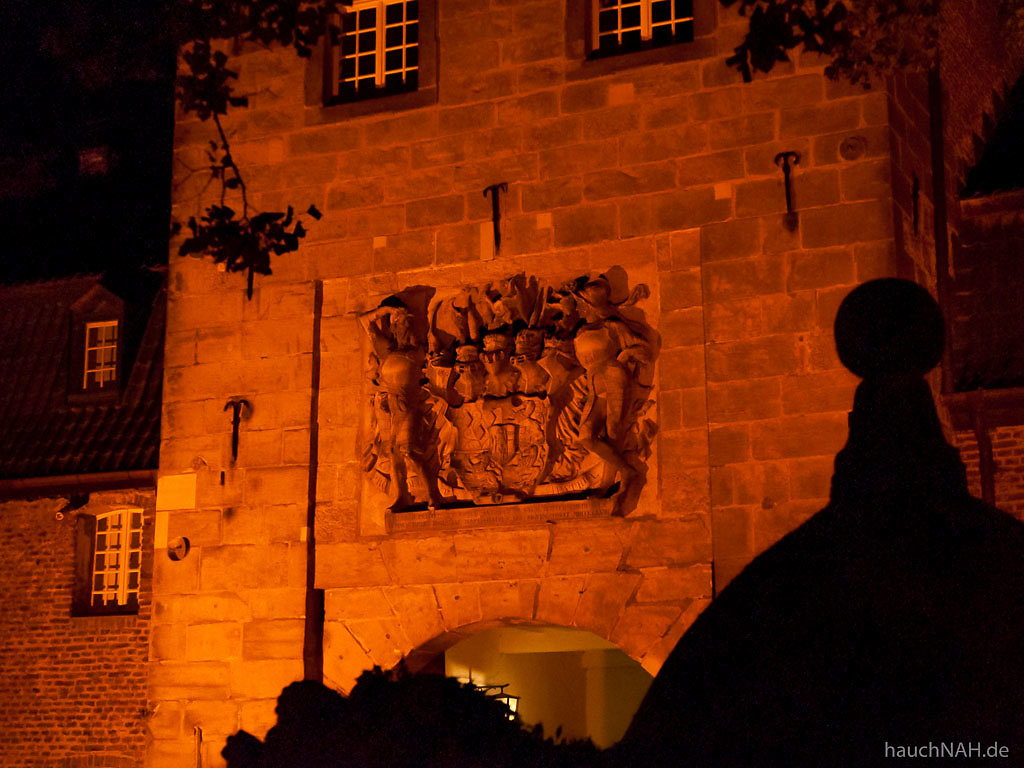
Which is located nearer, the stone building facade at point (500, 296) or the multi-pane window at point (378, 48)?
the stone building facade at point (500, 296)

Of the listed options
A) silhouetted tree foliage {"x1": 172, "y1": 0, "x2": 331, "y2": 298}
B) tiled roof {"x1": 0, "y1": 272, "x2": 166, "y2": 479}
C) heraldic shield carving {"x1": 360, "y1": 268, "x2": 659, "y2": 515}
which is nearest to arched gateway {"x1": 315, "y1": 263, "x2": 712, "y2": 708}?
heraldic shield carving {"x1": 360, "y1": 268, "x2": 659, "y2": 515}

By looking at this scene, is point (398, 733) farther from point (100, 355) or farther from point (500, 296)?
point (100, 355)

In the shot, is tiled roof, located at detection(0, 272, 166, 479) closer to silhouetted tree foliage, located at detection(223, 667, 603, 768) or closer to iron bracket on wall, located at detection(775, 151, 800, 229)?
silhouetted tree foliage, located at detection(223, 667, 603, 768)

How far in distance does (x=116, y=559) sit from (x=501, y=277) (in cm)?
706

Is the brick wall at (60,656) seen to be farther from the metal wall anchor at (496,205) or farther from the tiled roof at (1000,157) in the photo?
the tiled roof at (1000,157)

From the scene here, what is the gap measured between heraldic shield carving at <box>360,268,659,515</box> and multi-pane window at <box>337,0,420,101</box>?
181 cm

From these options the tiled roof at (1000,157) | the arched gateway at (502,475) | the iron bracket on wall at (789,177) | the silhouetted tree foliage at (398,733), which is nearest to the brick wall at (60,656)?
the silhouetted tree foliage at (398,733)

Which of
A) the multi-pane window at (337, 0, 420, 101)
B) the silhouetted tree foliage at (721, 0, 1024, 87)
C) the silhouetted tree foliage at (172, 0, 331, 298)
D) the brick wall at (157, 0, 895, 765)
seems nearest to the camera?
the silhouetted tree foliage at (721, 0, 1024, 87)

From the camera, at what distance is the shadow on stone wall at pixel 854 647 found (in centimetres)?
761

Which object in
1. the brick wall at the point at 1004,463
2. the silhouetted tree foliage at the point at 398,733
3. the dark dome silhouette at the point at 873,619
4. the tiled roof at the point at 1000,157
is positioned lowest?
the silhouetted tree foliage at the point at 398,733

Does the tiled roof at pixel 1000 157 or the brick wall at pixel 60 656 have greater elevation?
the tiled roof at pixel 1000 157

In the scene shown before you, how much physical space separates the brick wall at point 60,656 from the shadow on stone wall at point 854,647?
5568 mm

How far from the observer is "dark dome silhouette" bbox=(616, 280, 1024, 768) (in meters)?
7.58

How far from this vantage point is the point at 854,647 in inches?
313
